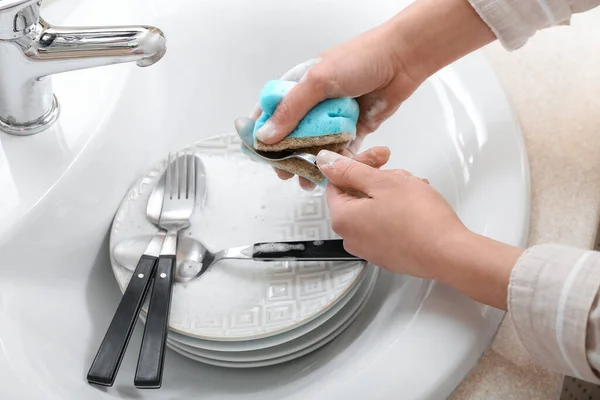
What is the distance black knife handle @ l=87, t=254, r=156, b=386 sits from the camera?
569 millimetres

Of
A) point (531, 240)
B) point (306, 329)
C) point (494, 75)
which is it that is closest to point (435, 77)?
point (494, 75)

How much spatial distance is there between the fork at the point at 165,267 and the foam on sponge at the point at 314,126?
0.10 m

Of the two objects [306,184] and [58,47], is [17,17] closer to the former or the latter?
[58,47]

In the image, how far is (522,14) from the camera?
25.5 inches

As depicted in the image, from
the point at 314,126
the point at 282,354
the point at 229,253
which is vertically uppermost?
the point at 314,126

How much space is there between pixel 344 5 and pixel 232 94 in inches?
6.8

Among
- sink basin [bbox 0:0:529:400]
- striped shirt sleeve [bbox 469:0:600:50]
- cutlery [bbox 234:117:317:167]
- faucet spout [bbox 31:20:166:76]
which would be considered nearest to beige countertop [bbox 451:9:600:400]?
sink basin [bbox 0:0:529:400]

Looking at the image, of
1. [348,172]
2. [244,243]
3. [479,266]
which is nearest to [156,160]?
[244,243]

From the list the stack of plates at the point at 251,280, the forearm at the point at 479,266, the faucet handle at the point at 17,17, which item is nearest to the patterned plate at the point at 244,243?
the stack of plates at the point at 251,280

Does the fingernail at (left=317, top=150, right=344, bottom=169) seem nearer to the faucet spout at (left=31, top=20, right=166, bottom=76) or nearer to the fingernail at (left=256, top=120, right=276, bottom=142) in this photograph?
the fingernail at (left=256, top=120, right=276, bottom=142)

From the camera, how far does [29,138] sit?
2.23ft

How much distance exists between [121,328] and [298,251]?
0.17m

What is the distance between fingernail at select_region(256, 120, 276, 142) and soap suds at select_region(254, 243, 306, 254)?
0.10 meters

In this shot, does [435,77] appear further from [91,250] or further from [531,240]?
[91,250]
